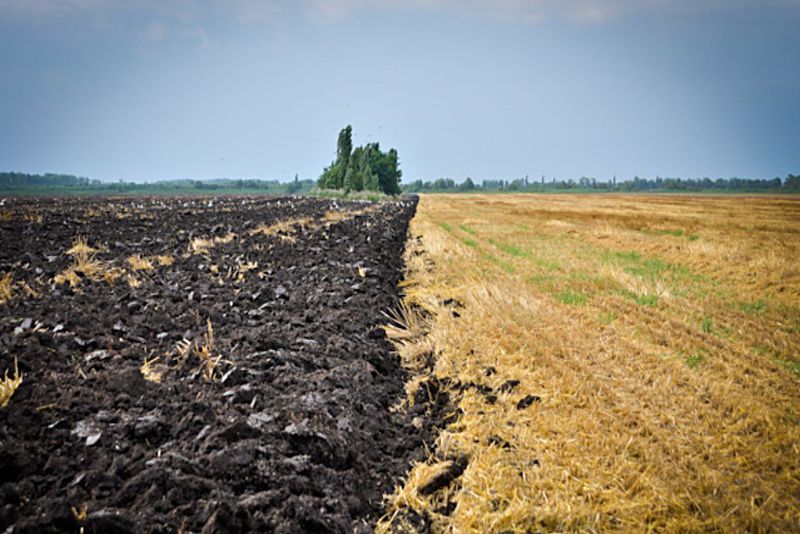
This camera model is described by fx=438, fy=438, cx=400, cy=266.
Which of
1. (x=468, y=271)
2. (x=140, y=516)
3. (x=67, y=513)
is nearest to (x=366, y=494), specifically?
(x=140, y=516)

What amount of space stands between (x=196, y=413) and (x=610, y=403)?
3.87 metres

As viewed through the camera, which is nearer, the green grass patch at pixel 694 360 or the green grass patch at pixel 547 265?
the green grass patch at pixel 694 360

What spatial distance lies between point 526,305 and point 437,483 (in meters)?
5.22

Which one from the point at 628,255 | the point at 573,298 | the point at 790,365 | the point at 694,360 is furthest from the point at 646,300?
the point at 628,255

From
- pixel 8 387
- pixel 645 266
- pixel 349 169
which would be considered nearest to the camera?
pixel 8 387

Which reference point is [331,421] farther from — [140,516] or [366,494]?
[140,516]

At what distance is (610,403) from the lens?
4.48 metres

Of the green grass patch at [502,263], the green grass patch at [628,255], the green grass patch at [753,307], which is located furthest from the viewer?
the green grass patch at [628,255]

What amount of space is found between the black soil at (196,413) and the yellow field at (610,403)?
470 mm

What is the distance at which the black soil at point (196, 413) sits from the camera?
2.37 m

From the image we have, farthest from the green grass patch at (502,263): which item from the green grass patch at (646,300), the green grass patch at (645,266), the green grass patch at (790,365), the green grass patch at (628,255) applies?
the green grass patch at (790,365)

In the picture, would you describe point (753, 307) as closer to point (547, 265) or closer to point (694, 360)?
point (694, 360)

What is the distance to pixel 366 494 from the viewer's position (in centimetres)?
299

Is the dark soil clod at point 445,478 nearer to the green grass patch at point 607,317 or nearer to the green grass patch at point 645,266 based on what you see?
the green grass patch at point 607,317
